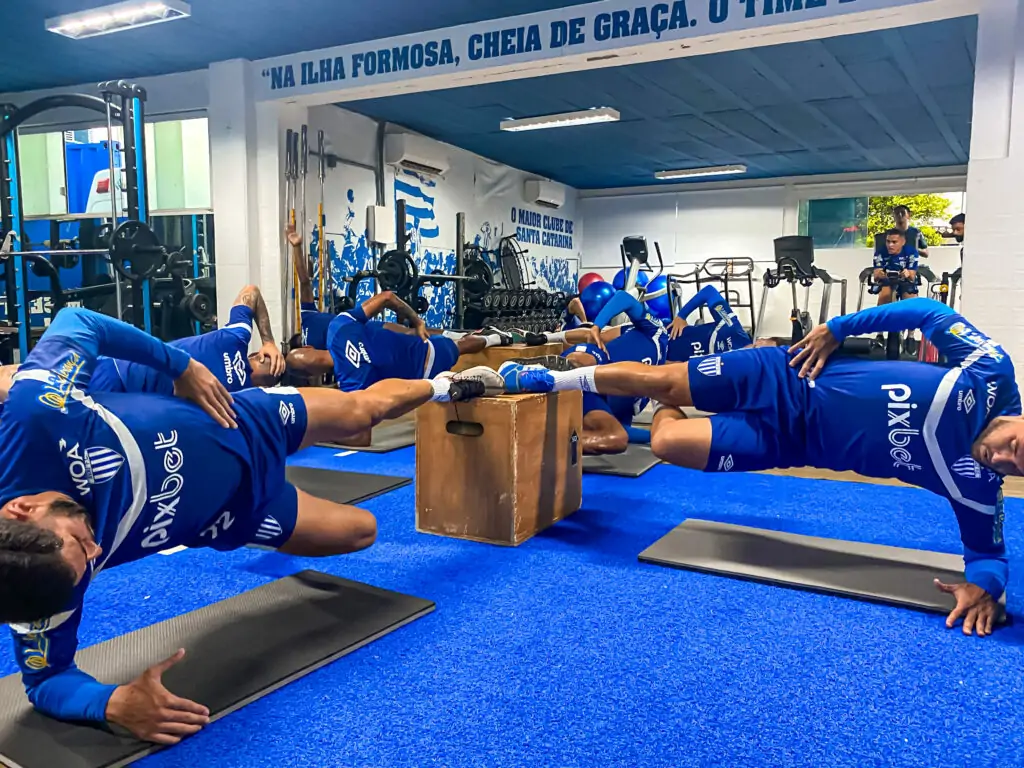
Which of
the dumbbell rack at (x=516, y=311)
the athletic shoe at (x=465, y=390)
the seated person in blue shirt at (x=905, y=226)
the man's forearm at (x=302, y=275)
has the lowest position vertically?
the athletic shoe at (x=465, y=390)

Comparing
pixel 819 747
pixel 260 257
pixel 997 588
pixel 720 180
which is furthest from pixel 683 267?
pixel 819 747

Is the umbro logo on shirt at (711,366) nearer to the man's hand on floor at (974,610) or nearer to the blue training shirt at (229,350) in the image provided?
the man's hand on floor at (974,610)

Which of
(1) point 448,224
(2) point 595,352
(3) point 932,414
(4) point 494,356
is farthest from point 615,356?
(1) point 448,224

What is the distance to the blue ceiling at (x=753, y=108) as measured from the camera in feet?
19.9

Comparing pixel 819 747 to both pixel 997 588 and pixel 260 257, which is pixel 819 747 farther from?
pixel 260 257

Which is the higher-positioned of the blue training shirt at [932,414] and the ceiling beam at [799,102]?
the ceiling beam at [799,102]

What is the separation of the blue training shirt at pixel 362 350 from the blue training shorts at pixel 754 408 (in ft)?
7.29

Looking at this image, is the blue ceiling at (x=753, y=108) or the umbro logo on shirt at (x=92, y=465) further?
the blue ceiling at (x=753, y=108)

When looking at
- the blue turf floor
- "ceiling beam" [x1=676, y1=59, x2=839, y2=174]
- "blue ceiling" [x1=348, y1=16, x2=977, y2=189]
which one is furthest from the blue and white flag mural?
the blue turf floor

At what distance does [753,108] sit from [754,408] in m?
5.68

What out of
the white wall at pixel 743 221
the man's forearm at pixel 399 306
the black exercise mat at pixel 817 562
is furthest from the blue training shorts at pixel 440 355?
the white wall at pixel 743 221

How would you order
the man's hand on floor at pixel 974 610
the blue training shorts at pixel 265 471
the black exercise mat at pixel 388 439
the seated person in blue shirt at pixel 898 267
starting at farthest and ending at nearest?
the seated person in blue shirt at pixel 898 267 < the black exercise mat at pixel 388 439 < the man's hand on floor at pixel 974 610 < the blue training shorts at pixel 265 471

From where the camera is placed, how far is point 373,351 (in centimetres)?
457

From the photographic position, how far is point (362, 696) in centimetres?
193
